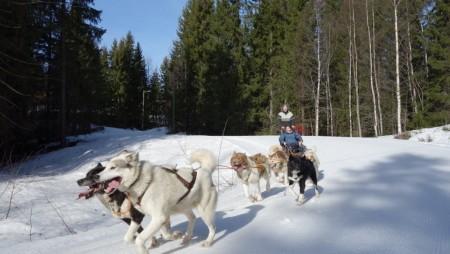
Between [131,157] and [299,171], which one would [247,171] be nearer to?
[299,171]

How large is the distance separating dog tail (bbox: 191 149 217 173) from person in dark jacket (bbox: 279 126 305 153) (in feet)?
19.3

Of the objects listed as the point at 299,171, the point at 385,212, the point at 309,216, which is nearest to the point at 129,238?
the point at 309,216

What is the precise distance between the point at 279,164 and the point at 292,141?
1.08 m

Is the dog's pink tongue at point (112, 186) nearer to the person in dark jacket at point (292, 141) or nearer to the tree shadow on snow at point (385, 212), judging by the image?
the tree shadow on snow at point (385, 212)

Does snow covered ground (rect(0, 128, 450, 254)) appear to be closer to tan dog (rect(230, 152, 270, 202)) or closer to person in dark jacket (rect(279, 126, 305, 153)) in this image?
tan dog (rect(230, 152, 270, 202))

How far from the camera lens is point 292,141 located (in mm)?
11070

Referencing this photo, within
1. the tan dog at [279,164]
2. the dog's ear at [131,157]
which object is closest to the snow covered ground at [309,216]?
the tan dog at [279,164]

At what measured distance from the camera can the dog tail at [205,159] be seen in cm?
522

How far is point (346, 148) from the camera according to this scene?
53.4 feet

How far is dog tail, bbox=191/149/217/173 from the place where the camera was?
522cm

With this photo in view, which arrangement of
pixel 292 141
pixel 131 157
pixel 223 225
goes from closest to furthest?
pixel 131 157, pixel 223 225, pixel 292 141

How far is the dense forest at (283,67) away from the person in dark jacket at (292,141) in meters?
15.9

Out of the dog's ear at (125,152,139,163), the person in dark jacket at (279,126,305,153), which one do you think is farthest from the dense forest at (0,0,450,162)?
the dog's ear at (125,152,139,163)

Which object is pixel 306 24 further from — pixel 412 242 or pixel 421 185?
pixel 412 242
